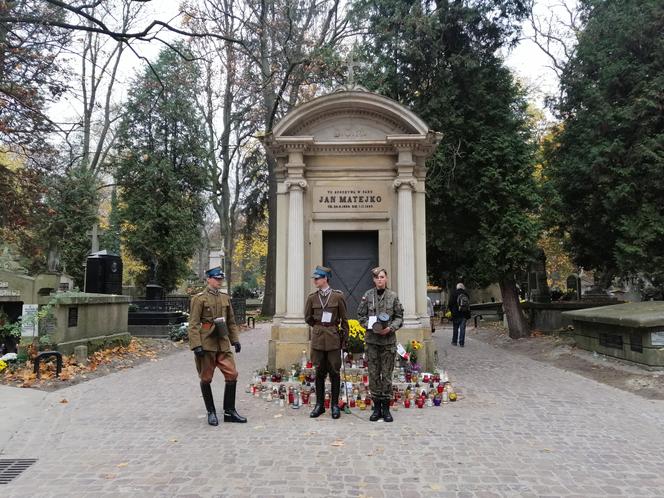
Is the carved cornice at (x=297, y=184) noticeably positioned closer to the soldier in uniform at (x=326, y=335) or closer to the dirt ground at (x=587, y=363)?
the soldier in uniform at (x=326, y=335)

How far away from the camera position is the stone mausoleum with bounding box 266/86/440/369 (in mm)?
9680

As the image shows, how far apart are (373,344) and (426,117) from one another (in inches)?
366

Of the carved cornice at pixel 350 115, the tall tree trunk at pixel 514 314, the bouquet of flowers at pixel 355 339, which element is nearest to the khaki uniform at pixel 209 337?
the bouquet of flowers at pixel 355 339

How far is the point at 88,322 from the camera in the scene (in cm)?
1195

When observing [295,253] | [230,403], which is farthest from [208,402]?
[295,253]

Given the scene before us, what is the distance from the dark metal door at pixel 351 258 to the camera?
10.2 meters

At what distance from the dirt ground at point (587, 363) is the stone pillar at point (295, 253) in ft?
18.4

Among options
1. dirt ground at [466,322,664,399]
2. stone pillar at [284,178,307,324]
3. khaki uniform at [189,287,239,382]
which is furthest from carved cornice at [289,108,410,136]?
dirt ground at [466,322,664,399]

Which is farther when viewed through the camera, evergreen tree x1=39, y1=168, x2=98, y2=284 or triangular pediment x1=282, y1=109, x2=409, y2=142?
evergreen tree x1=39, y1=168, x2=98, y2=284

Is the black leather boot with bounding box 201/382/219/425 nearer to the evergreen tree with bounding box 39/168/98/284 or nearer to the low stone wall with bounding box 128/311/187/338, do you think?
the low stone wall with bounding box 128/311/187/338

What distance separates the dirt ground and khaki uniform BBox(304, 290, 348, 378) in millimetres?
4919

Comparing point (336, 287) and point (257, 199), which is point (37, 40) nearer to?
point (336, 287)

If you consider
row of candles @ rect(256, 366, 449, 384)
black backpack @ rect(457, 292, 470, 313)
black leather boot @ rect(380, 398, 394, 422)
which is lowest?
black leather boot @ rect(380, 398, 394, 422)

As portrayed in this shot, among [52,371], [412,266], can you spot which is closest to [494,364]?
[412,266]
